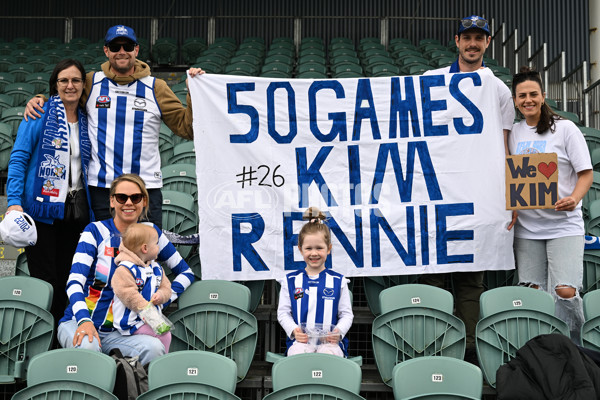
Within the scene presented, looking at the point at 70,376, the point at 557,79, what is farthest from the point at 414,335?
the point at 557,79

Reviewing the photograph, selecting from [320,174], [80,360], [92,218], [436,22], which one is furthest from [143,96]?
[436,22]

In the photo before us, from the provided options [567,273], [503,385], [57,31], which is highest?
[57,31]

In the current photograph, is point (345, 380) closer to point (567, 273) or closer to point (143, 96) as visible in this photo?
point (567, 273)

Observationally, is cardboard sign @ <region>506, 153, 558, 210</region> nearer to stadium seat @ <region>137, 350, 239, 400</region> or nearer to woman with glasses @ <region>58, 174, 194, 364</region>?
stadium seat @ <region>137, 350, 239, 400</region>

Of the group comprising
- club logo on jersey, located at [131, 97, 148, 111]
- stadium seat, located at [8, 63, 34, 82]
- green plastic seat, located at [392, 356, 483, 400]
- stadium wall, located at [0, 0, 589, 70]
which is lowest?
green plastic seat, located at [392, 356, 483, 400]

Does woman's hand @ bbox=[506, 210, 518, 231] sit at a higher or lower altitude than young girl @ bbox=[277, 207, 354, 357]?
higher

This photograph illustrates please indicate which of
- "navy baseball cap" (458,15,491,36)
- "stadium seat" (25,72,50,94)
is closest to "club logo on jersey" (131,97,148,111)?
"navy baseball cap" (458,15,491,36)

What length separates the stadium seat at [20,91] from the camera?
33.3ft

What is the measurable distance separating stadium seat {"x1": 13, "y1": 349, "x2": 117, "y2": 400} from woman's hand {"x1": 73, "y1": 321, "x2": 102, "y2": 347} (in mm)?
147

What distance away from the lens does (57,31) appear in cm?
1575

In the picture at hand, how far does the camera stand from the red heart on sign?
16.2ft

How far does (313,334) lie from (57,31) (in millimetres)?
12935

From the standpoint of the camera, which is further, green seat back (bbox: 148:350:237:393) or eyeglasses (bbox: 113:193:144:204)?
eyeglasses (bbox: 113:193:144:204)

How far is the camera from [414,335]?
15.9 feet
